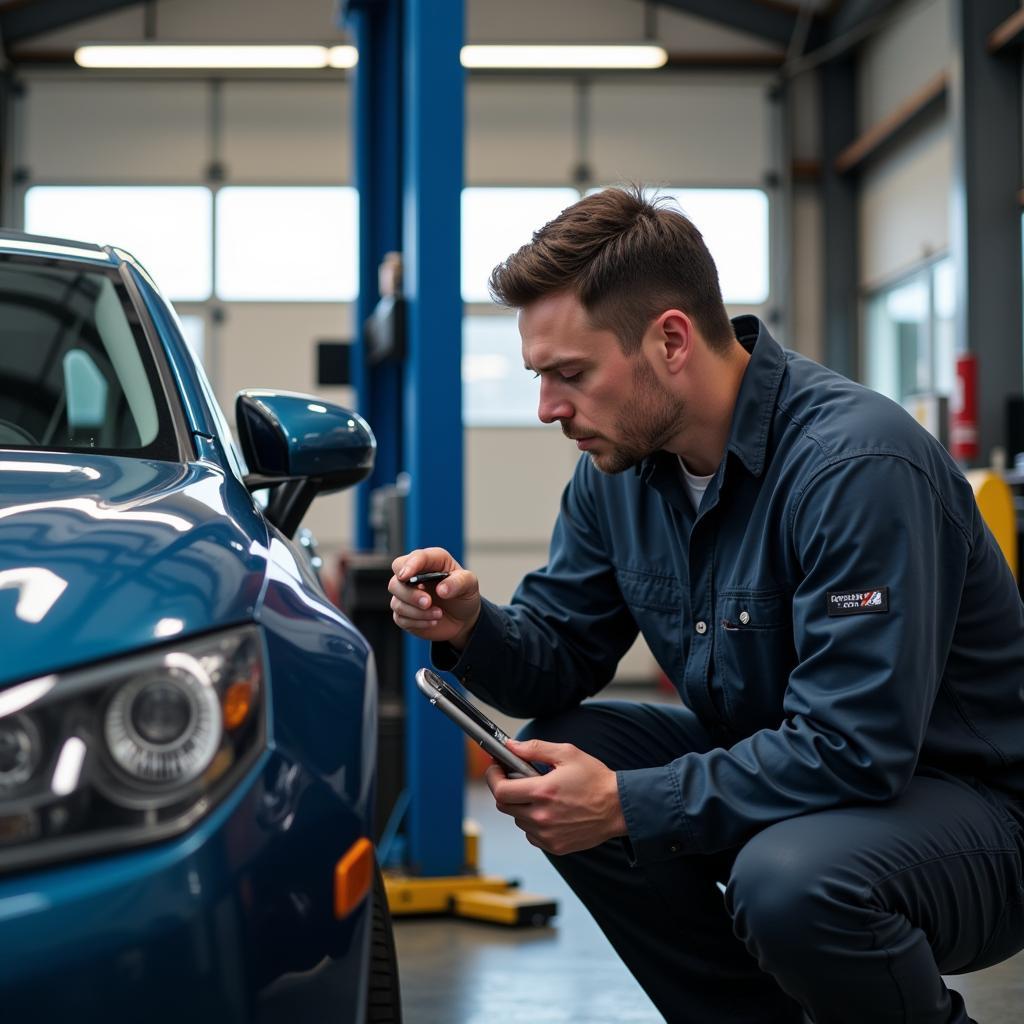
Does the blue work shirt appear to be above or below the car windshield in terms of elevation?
below

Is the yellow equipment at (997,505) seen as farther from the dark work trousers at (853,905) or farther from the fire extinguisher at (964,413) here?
the fire extinguisher at (964,413)

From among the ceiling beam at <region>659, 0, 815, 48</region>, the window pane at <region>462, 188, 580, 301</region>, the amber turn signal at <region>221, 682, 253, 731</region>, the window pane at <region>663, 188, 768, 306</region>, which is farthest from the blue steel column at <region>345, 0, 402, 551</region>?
the ceiling beam at <region>659, 0, 815, 48</region>

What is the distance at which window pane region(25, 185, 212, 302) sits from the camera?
10.8 metres

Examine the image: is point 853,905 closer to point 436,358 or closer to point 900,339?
point 436,358

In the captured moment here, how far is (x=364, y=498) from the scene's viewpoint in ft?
18.5

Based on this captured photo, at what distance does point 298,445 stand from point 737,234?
9801mm

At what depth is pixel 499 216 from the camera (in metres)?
11.0

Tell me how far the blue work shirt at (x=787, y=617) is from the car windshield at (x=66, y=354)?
56 centimetres

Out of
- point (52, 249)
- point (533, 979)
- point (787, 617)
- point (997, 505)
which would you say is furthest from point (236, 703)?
point (997, 505)

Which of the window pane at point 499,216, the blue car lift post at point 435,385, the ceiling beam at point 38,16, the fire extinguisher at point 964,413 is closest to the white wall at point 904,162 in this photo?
the fire extinguisher at point 964,413

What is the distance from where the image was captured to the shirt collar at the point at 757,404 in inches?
69.9

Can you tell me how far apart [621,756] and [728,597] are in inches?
12.6

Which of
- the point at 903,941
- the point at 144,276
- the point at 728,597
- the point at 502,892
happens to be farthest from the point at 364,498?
the point at 903,941

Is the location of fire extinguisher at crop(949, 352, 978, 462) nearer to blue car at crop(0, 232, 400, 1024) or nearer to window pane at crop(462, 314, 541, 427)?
window pane at crop(462, 314, 541, 427)
